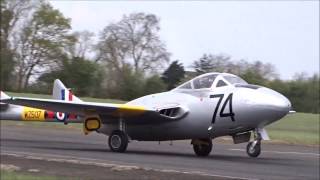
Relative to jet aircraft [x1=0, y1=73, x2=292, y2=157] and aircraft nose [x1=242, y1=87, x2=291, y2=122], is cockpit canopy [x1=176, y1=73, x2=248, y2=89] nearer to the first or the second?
jet aircraft [x1=0, y1=73, x2=292, y2=157]

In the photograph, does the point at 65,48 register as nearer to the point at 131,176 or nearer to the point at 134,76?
the point at 134,76

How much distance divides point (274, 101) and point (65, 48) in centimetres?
7024

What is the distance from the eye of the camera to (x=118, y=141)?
1970 centimetres

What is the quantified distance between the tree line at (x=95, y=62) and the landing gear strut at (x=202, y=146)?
33.4m

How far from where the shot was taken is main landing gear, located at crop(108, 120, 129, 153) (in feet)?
64.1

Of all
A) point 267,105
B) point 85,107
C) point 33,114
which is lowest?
point 267,105

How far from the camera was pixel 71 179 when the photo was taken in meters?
11.6

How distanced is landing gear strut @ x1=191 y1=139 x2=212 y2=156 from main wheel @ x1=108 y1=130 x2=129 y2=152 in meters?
2.09

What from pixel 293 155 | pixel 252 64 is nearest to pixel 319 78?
pixel 252 64

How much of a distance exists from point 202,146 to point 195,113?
5.31 feet

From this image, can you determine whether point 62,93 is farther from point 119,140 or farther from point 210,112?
point 210,112

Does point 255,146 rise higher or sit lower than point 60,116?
lower

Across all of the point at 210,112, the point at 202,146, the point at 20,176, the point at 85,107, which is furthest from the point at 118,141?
the point at 20,176

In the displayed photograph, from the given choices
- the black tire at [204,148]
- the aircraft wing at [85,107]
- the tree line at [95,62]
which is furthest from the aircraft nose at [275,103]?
the tree line at [95,62]
